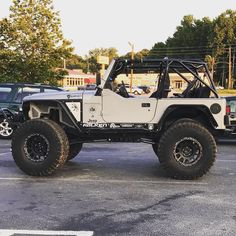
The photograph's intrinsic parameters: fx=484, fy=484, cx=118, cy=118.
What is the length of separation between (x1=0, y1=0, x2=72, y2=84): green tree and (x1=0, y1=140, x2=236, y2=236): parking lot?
19.3 metres

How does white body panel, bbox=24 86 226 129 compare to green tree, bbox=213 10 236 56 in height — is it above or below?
below

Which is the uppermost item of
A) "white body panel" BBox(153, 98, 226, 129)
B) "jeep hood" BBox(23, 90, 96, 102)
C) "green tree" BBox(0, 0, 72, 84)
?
"green tree" BBox(0, 0, 72, 84)

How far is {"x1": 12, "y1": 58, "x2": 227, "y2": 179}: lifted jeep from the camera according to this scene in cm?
809

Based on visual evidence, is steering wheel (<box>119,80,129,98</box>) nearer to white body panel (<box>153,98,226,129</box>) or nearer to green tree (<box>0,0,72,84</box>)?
white body panel (<box>153,98,226,129</box>)

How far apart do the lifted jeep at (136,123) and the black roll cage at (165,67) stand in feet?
0.06

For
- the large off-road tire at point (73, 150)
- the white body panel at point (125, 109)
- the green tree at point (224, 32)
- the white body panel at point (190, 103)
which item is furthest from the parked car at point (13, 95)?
the green tree at point (224, 32)

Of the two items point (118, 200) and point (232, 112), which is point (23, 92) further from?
point (118, 200)

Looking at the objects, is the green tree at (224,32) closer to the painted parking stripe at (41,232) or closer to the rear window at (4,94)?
the rear window at (4,94)

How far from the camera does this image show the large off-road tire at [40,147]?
8227 millimetres

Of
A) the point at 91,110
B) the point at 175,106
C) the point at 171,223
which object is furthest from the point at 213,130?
the point at 171,223

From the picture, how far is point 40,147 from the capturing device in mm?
8500

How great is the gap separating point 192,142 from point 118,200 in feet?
6.81

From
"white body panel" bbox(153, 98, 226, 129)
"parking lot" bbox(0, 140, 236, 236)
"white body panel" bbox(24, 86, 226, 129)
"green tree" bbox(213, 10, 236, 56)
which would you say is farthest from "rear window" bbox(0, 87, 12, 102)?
"green tree" bbox(213, 10, 236, 56)

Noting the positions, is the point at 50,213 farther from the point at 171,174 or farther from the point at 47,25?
the point at 47,25
